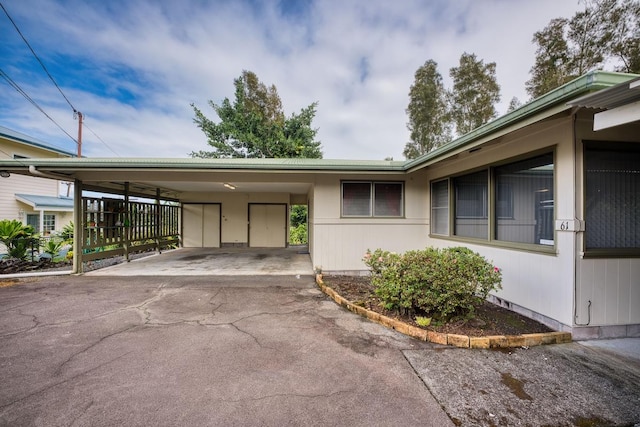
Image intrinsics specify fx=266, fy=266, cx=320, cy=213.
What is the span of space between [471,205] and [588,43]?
15515 mm

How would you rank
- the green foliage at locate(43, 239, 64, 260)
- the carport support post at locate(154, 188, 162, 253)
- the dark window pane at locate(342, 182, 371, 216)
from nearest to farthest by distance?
the dark window pane at locate(342, 182, 371, 216)
the green foliage at locate(43, 239, 64, 260)
the carport support post at locate(154, 188, 162, 253)

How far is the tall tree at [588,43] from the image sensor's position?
1181 centimetres

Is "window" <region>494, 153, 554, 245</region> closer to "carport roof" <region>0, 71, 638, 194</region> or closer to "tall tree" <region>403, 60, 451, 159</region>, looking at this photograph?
"carport roof" <region>0, 71, 638, 194</region>

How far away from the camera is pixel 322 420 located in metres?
1.85

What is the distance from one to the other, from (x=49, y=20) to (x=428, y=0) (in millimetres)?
12704

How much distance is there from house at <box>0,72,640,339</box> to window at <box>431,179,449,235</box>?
4 centimetres

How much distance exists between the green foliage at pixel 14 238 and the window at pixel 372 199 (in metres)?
9.11

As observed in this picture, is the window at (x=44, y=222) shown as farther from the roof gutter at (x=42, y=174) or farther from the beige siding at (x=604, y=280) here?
the beige siding at (x=604, y=280)

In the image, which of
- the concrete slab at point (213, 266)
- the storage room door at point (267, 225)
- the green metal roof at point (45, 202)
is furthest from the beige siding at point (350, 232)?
the green metal roof at point (45, 202)

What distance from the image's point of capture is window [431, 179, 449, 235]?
19.0 ft

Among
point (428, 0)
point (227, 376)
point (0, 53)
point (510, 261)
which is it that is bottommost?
point (227, 376)

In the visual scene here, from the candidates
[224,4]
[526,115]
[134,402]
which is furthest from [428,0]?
[134,402]

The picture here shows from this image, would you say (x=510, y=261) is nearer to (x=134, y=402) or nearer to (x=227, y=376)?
(x=227, y=376)

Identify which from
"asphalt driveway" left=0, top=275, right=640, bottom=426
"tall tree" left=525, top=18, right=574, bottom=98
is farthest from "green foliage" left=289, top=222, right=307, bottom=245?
"tall tree" left=525, top=18, right=574, bottom=98
